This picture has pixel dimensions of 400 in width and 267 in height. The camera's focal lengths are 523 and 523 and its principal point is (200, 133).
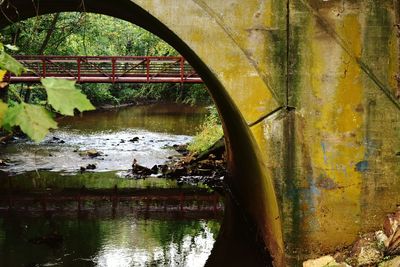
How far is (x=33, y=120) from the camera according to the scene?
4.96 feet

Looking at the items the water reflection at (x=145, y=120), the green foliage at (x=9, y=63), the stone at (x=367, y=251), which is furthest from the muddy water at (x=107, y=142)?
the green foliage at (x=9, y=63)

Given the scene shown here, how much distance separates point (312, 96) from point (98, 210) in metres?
5.82

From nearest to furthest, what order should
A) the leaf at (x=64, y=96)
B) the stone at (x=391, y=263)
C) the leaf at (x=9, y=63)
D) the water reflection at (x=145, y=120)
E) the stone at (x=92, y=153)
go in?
1. the leaf at (x=64, y=96)
2. the leaf at (x=9, y=63)
3. the stone at (x=391, y=263)
4. the stone at (x=92, y=153)
5. the water reflection at (x=145, y=120)

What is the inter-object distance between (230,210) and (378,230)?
4.69 m

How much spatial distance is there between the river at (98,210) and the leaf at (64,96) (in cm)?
566

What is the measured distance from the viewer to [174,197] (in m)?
10.6

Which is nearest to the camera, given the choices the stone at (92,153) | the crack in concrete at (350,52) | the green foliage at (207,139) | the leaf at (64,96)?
the leaf at (64,96)

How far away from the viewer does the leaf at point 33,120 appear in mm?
1508

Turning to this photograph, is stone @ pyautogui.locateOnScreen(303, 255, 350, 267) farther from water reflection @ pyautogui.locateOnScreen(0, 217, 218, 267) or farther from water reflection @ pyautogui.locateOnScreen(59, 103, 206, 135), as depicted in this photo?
water reflection @ pyautogui.locateOnScreen(59, 103, 206, 135)

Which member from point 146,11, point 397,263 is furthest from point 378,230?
point 146,11

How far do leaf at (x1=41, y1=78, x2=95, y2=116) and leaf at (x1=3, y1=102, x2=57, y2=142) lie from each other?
0.05m

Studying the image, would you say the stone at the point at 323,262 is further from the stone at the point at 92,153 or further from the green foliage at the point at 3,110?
the stone at the point at 92,153

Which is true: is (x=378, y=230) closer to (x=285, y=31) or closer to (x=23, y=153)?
(x=285, y=31)

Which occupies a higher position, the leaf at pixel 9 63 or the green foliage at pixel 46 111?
the leaf at pixel 9 63
